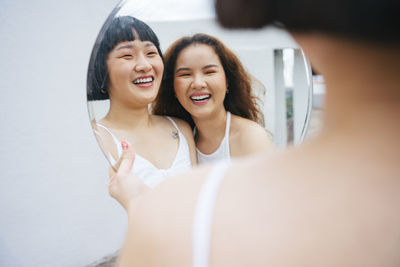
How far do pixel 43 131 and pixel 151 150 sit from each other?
1.22 meters

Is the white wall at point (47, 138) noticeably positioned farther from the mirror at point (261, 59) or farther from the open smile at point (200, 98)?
the open smile at point (200, 98)

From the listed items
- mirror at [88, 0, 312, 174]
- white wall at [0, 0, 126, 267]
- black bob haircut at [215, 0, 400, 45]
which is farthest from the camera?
white wall at [0, 0, 126, 267]

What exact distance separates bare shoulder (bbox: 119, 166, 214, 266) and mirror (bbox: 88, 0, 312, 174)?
53 centimetres

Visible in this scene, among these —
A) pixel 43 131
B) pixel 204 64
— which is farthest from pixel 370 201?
pixel 43 131

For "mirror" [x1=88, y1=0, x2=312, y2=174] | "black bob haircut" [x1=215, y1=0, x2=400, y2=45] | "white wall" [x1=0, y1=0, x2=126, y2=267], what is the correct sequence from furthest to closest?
1. "white wall" [x1=0, y1=0, x2=126, y2=267]
2. "mirror" [x1=88, y1=0, x2=312, y2=174]
3. "black bob haircut" [x1=215, y1=0, x2=400, y2=45]

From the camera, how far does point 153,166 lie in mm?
968

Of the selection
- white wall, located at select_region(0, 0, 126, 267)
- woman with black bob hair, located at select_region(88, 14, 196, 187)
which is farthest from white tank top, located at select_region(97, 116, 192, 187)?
white wall, located at select_region(0, 0, 126, 267)

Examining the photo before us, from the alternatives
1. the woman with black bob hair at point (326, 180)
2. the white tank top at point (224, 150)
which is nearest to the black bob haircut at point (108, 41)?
the white tank top at point (224, 150)

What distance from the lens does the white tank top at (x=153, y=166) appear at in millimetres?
950

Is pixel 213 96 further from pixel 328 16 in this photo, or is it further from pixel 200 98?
pixel 328 16

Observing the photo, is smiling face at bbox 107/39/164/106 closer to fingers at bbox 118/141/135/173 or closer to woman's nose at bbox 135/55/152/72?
woman's nose at bbox 135/55/152/72

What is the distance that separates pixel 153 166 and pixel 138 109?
161 mm

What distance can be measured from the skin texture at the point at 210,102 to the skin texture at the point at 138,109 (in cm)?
6

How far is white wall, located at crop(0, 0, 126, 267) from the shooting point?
1.84m
